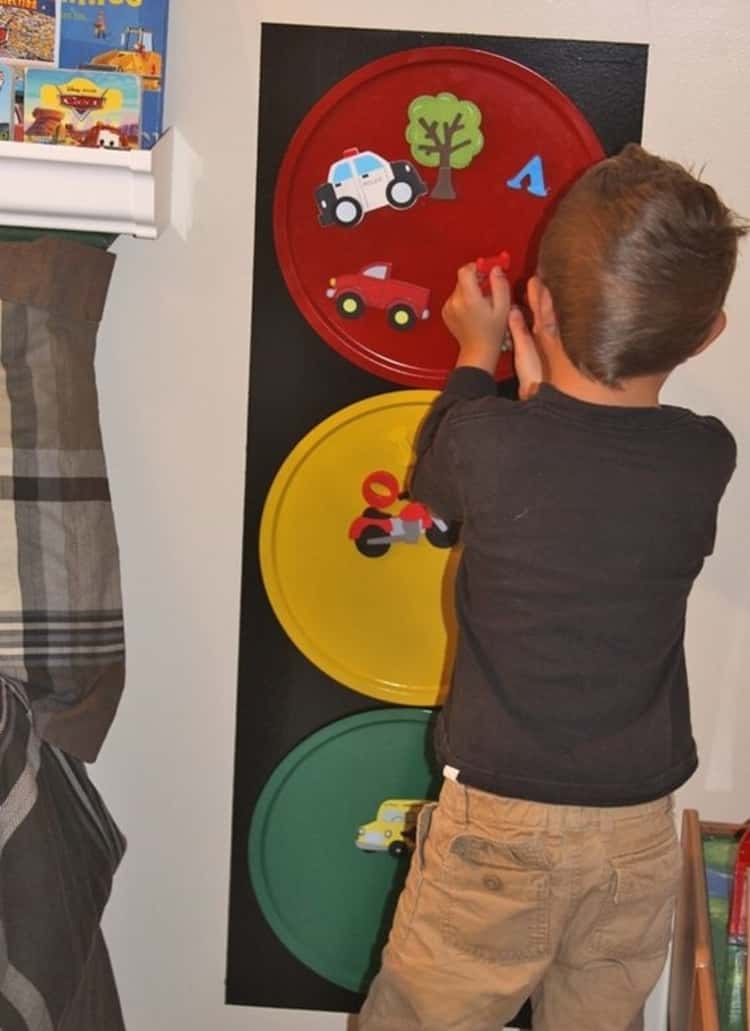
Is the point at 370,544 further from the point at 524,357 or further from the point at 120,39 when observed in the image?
the point at 120,39

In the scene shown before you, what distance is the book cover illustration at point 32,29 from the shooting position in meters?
1.08

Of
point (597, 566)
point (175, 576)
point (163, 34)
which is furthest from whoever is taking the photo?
point (175, 576)

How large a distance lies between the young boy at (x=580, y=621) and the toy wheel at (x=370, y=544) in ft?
0.51

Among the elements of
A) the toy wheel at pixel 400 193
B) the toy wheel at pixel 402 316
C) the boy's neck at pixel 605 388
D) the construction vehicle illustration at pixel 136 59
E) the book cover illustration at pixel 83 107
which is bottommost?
the boy's neck at pixel 605 388

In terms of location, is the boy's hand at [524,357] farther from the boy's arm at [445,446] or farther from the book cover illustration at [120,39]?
the book cover illustration at [120,39]

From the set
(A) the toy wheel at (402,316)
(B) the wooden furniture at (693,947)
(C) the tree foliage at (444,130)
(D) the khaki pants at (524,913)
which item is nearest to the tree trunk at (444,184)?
(C) the tree foliage at (444,130)

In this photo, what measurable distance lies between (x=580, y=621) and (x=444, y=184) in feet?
1.37

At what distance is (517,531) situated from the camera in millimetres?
967

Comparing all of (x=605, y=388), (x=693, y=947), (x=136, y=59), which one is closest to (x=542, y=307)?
(x=605, y=388)

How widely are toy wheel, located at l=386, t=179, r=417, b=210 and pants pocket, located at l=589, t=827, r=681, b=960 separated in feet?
1.91

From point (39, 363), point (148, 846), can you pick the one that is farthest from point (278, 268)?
point (148, 846)

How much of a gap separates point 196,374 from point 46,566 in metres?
0.23

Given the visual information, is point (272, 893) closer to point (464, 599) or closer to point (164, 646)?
point (164, 646)

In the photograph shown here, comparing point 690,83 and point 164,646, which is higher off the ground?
point 690,83
